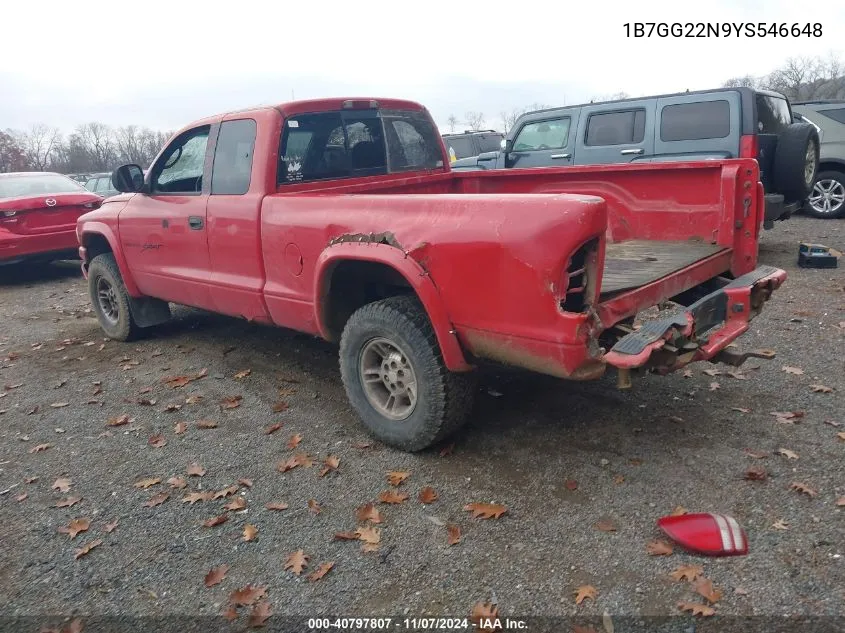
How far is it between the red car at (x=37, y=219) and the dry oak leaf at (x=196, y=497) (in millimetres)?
7524

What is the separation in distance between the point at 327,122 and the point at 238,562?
3.04m

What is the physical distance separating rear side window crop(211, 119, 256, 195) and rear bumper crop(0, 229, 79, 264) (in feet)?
19.9

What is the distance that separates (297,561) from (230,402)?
2.02m

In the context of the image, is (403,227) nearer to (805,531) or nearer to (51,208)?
(805,531)

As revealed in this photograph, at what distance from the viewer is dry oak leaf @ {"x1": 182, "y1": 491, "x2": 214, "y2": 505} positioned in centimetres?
348

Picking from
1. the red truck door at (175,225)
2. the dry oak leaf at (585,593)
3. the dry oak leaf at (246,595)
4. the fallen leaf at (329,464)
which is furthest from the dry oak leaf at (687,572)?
the red truck door at (175,225)

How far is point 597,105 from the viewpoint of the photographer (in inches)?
351

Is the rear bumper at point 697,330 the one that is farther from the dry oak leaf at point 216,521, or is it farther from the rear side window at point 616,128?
the rear side window at point 616,128

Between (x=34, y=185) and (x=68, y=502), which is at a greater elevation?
(x=34, y=185)

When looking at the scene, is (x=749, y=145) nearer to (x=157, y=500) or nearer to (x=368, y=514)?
(x=368, y=514)

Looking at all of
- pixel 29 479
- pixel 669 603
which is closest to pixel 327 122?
pixel 29 479

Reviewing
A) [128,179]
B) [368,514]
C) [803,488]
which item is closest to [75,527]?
[368,514]

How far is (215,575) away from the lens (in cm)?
288

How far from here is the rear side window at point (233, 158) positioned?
454cm
